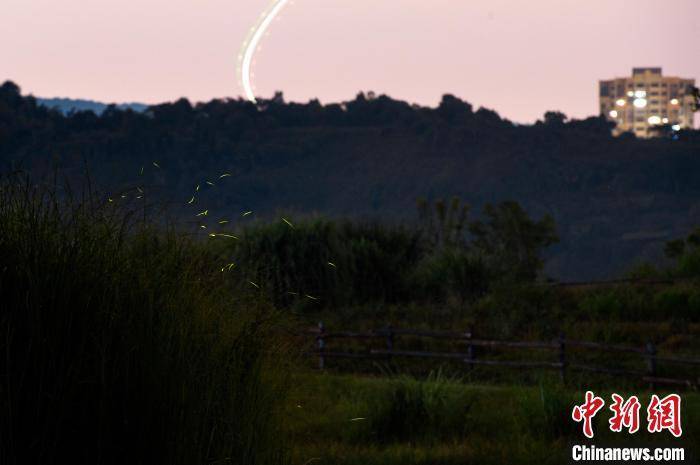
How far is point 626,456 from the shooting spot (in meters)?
9.95

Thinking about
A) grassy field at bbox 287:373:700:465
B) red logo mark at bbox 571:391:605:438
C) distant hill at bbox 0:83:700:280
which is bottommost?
grassy field at bbox 287:373:700:465

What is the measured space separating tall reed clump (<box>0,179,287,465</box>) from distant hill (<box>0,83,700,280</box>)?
104 m

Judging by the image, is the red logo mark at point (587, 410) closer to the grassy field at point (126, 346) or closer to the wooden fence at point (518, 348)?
the grassy field at point (126, 346)

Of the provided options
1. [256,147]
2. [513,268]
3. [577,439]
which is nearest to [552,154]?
[256,147]

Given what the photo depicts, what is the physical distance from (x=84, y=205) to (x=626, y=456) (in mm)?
6350

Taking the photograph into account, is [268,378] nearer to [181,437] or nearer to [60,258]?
[181,437]

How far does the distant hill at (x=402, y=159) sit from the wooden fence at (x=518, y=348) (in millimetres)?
90530

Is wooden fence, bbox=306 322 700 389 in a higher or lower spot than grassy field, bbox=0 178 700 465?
lower

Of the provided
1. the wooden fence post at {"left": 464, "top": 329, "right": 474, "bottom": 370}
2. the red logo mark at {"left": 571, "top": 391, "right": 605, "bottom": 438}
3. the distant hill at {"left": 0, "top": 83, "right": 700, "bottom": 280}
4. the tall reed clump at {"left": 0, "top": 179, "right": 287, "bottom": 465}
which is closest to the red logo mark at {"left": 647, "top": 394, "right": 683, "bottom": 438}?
the red logo mark at {"left": 571, "top": 391, "right": 605, "bottom": 438}

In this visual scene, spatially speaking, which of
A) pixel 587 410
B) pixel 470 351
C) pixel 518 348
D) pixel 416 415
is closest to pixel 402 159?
pixel 518 348

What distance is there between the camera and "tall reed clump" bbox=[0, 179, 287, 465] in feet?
17.4

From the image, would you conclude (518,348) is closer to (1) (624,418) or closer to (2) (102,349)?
(1) (624,418)

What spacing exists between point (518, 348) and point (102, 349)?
48.3 ft

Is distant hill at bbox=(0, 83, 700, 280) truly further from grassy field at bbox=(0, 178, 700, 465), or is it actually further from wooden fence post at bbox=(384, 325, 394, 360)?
grassy field at bbox=(0, 178, 700, 465)
